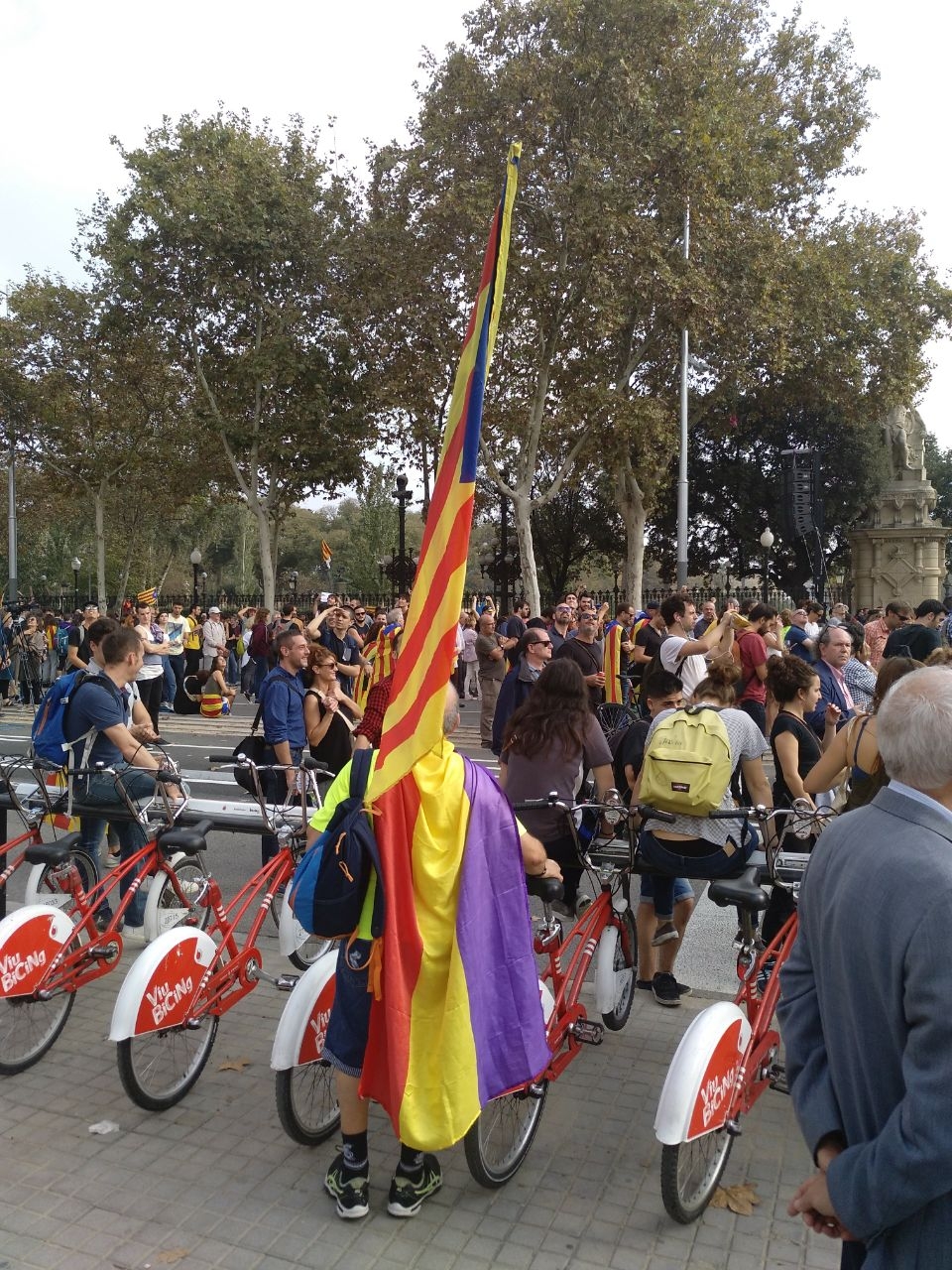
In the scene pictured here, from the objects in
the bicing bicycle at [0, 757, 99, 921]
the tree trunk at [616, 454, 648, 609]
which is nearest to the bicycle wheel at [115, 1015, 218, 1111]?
the bicing bicycle at [0, 757, 99, 921]

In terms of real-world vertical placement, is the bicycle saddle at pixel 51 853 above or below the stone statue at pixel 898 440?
below

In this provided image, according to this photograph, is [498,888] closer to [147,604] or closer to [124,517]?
[147,604]

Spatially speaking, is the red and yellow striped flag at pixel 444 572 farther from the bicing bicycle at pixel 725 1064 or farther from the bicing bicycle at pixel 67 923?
the bicing bicycle at pixel 67 923

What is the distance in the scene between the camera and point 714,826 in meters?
4.54

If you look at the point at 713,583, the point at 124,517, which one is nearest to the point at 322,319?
the point at 124,517

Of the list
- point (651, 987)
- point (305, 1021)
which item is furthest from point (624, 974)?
point (305, 1021)

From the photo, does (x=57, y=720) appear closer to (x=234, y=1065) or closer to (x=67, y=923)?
(x=67, y=923)

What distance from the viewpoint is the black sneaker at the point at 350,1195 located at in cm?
333

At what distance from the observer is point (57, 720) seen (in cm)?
577

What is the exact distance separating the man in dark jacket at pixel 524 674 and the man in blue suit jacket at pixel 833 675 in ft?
6.95

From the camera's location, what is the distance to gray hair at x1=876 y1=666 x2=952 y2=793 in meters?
1.79

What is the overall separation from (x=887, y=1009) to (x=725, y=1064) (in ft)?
5.90

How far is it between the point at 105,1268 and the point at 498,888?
1.60 meters

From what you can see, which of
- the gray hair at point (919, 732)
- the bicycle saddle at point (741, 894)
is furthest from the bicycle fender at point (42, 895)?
the gray hair at point (919, 732)
